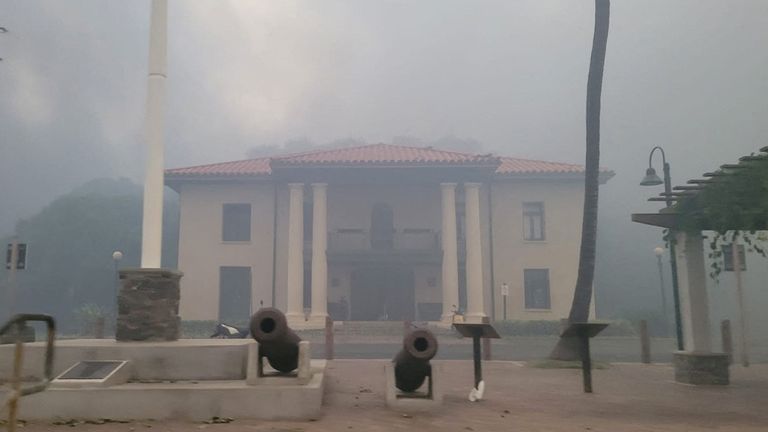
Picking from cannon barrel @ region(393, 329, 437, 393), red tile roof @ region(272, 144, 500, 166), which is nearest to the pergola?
cannon barrel @ region(393, 329, 437, 393)

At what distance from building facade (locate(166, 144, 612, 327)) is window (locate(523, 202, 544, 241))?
5 cm

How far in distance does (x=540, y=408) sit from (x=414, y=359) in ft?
6.21

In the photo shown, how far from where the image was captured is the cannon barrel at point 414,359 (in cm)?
727

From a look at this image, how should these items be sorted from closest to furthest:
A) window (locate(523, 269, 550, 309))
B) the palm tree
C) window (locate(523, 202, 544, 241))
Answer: the palm tree
window (locate(523, 269, 550, 309))
window (locate(523, 202, 544, 241))

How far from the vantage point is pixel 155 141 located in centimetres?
960

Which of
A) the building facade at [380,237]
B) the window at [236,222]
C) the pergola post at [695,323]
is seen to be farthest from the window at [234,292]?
the pergola post at [695,323]

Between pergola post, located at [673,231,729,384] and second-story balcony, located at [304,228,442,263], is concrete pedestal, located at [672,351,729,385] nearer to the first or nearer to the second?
pergola post, located at [673,231,729,384]

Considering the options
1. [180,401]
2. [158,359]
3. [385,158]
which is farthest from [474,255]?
[180,401]

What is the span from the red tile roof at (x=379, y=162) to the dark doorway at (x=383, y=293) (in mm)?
5590

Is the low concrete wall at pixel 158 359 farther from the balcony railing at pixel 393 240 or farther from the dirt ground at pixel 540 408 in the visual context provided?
the balcony railing at pixel 393 240

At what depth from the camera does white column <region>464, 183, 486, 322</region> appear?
2859cm

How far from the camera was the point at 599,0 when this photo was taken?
1502cm

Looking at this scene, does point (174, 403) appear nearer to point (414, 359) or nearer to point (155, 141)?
point (414, 359)

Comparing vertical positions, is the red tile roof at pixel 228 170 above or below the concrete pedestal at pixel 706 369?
above
